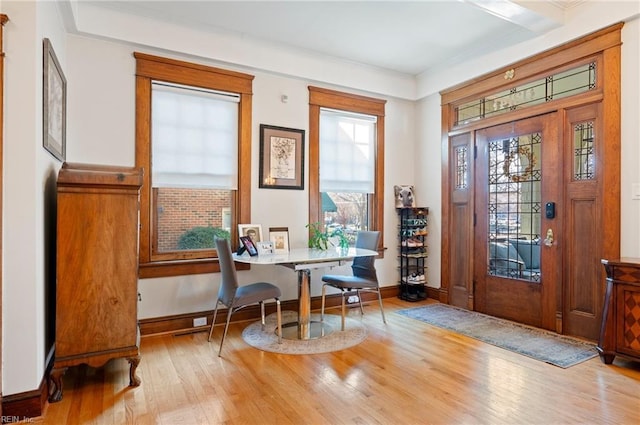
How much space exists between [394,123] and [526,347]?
127 inches

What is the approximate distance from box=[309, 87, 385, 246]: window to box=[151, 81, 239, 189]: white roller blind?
1.00m

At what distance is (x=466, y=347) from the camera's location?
128 inches

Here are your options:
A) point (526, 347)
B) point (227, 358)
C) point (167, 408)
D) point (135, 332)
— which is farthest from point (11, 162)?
point (526, 347)

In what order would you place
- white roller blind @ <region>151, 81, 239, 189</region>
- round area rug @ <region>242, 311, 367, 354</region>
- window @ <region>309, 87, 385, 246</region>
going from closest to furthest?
round area rug @ <region>242, 311, 367, 354</region> < white roller blind @ <region>151, 81, 239, 189</region> < window @ <region>309, 87, 385, 246</region>

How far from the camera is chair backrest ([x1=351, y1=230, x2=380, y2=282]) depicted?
12.9ft

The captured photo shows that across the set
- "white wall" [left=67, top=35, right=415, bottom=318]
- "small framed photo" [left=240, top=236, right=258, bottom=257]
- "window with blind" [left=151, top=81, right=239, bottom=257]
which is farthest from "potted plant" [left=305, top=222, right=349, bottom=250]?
"window with blind" [left=151, top=81, right=239, bottom=257]

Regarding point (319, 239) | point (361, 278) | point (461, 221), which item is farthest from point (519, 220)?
point (319, 239)

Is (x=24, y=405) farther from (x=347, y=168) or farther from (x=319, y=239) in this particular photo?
(x=347, y=168)

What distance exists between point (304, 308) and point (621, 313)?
8.33 ft

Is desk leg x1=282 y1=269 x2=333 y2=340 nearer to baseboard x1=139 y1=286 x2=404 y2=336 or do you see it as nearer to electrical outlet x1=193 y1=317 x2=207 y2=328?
baseboard x1=139 y1=286 x2=404 y2=336

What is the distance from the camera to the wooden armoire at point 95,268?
7.86 feet

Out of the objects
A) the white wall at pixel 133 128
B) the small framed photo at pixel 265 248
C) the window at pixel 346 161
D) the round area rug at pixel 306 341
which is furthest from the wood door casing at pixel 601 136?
the small framed photo at pixel 265 248

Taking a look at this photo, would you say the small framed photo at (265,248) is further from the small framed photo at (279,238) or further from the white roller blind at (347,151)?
the white roller blind at (347,151)

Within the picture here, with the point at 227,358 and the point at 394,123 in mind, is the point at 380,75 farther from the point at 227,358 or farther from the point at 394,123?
the point at 227,358
